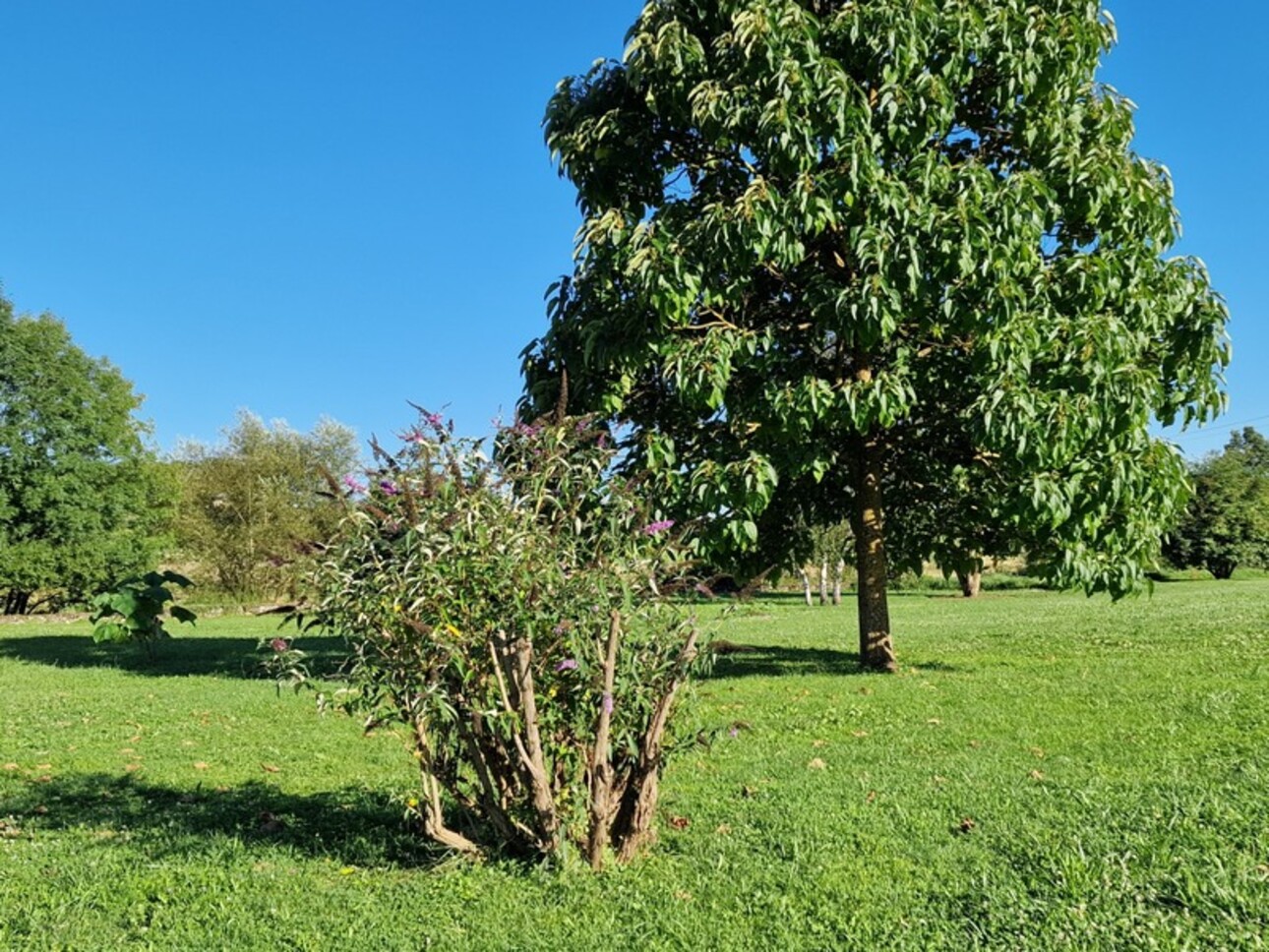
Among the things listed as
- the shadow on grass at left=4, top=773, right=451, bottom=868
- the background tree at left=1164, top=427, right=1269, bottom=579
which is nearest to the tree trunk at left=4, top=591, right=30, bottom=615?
the shadow on grass at left=4, top=773, right=451, bottom=868

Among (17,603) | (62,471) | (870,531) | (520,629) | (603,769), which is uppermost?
(62,471)

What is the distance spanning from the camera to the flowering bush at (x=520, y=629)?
3.73 m

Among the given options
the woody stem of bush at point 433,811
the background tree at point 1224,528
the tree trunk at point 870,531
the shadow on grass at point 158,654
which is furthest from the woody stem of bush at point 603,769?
the background tree at point 1224,528

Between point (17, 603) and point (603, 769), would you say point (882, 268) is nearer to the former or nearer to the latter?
point (603, 769)

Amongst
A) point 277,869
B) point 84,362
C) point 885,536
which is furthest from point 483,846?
point 84,362

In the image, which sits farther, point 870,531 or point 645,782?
point 870,531

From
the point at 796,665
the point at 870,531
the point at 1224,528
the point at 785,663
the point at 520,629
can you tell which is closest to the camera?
the point at 520,629

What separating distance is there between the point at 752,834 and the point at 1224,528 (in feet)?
172

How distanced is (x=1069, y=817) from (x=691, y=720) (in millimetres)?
2054

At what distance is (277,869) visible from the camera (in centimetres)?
434

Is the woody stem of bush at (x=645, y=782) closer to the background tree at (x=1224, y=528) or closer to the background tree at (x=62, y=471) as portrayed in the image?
the background tree at (x=62, y=471)

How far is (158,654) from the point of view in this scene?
1748 centimetres

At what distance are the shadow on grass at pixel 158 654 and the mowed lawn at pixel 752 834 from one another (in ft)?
15.3

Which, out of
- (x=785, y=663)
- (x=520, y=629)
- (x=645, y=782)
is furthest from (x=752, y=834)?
(x=785, y=663)
